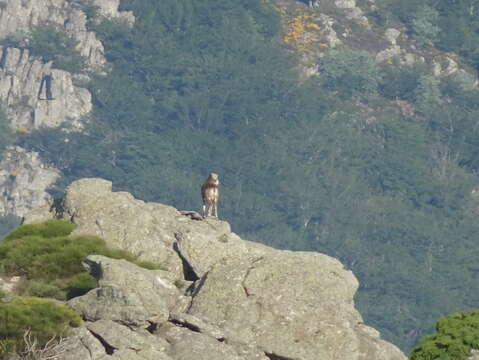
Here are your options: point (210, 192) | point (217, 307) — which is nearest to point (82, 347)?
point (217, 307)

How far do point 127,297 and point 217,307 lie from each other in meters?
3.01

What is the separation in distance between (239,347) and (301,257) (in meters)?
4.45

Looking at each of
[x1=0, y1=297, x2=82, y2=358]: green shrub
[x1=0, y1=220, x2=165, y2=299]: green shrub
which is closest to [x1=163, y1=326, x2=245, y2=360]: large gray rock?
[x1=0, y1=297, x2=82, y2=358]: green shrub

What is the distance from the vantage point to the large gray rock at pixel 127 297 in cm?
3722

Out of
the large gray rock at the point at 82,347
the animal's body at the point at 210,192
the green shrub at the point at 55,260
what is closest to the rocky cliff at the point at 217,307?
the large gray rock at the point at 82,347

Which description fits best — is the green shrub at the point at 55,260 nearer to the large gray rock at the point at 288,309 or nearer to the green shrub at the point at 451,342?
the large gray rock at the point at 288,309

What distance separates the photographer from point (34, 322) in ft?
122

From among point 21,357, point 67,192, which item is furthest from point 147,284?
point 67,192

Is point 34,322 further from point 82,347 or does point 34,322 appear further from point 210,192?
point 210,192

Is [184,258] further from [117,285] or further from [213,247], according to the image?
[117,285]

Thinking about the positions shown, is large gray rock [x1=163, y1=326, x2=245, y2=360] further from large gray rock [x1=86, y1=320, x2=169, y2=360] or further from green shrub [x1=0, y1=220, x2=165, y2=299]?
green shrub [x1=0, y1=220, x2=165, y2=299]

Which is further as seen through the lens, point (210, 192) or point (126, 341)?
point (210, 192)

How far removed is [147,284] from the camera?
3931 centimetres

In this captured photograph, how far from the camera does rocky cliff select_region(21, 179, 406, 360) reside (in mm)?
36750
